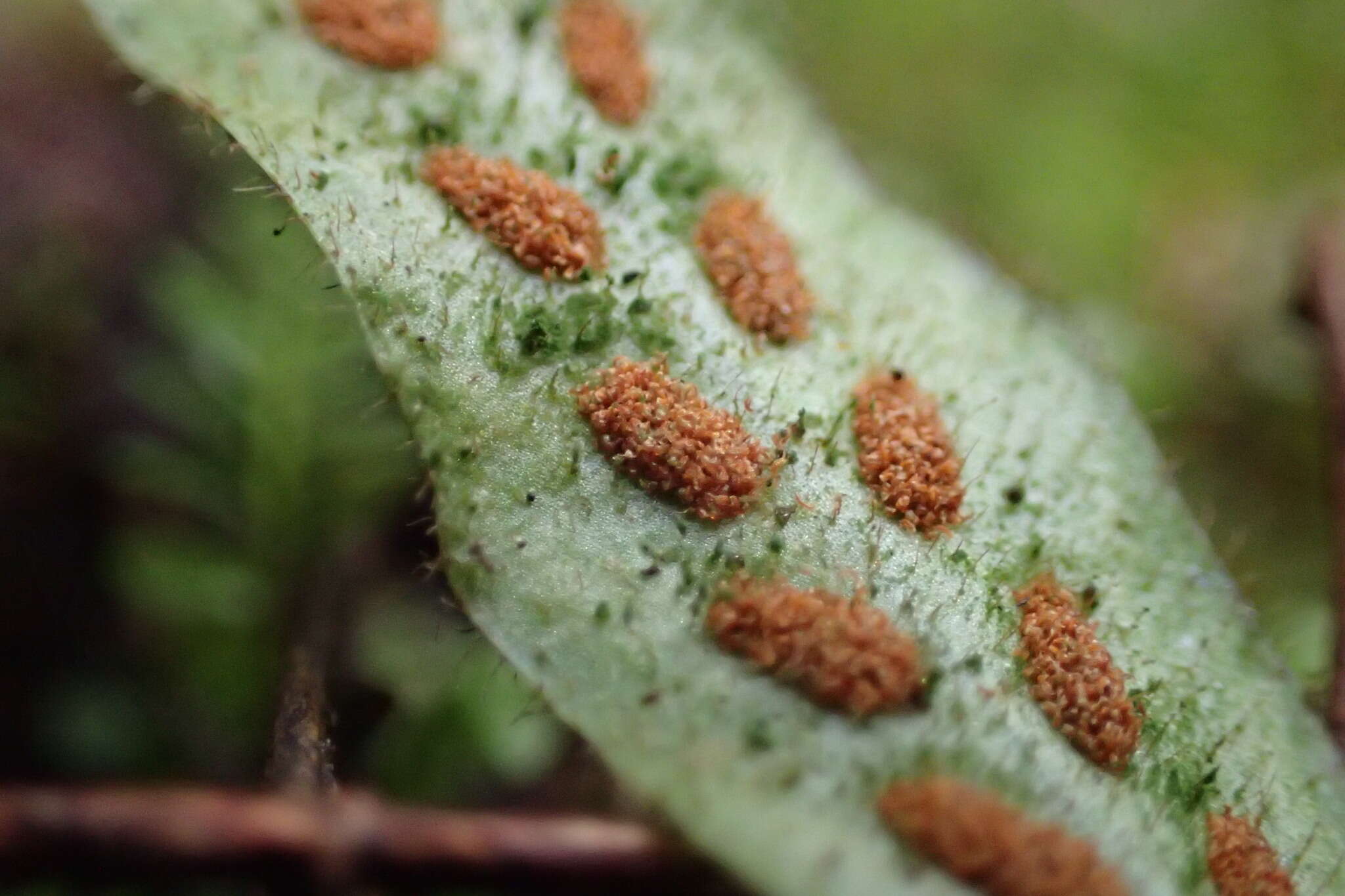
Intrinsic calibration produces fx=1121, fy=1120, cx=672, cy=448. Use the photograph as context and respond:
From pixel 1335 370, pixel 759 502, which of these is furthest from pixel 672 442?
pixel 1335 370

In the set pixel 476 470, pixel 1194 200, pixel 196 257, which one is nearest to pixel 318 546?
pixel 196 257

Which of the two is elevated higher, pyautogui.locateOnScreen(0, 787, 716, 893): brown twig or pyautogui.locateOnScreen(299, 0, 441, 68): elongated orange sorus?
pyautogui.locateOnScreen(299, 0, 441, 68): elongated orange sorus

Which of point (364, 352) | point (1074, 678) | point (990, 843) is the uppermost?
point (1074, 678)

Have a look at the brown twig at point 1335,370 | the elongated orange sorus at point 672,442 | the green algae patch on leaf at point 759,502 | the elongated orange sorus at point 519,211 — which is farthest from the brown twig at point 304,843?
the brown twig at point 1335,370

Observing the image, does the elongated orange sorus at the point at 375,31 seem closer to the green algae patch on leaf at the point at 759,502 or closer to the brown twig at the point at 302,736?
the green algae patch on leaf at the point at 759,502

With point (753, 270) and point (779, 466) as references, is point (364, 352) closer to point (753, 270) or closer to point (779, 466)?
point (753, 270)

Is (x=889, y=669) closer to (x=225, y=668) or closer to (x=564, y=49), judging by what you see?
(x=564, y=49)

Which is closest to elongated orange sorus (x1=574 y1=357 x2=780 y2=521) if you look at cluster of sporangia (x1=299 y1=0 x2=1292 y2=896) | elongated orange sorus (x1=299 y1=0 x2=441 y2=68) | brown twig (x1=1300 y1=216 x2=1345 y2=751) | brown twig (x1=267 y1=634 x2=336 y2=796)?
cluster of sporangia (x1=299 y1=0 x2=1292 y2=896)

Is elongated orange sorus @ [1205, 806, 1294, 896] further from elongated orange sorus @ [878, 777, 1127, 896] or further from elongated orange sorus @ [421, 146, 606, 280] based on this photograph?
elongated orange sorus @ [421, 146, 606, 280]
